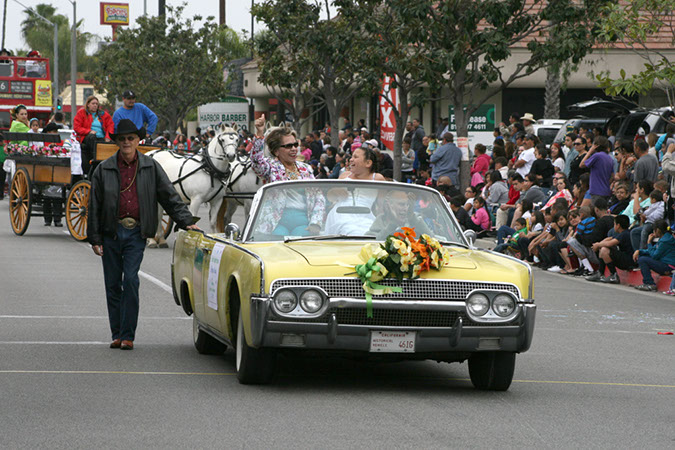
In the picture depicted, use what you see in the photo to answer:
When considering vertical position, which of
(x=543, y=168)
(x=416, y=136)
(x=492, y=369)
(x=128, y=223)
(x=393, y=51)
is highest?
(x=393, y=51)

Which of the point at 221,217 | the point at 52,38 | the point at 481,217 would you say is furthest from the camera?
the point at 52,38

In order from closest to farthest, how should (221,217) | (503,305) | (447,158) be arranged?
(503,305) → (221,217) → (447,158)

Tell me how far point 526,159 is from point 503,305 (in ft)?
60.4

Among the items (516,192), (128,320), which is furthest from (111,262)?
(516,192)

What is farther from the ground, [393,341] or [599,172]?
[599,172]

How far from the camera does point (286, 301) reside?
8.14m

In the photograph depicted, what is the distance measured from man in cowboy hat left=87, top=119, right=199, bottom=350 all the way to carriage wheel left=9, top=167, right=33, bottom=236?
1302 cm

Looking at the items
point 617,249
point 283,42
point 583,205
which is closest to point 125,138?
point 617,249

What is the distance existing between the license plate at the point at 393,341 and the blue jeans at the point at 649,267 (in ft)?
33.1

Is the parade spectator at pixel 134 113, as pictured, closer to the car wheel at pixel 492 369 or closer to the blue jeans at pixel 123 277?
the blue jeans at pixel 123 277

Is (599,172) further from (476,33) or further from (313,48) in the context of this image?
(313,48)

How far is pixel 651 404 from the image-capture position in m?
8.53

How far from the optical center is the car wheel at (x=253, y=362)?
8477mm

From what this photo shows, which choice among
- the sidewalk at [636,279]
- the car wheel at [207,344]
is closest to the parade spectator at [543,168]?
the sidewalk at [636,279]
